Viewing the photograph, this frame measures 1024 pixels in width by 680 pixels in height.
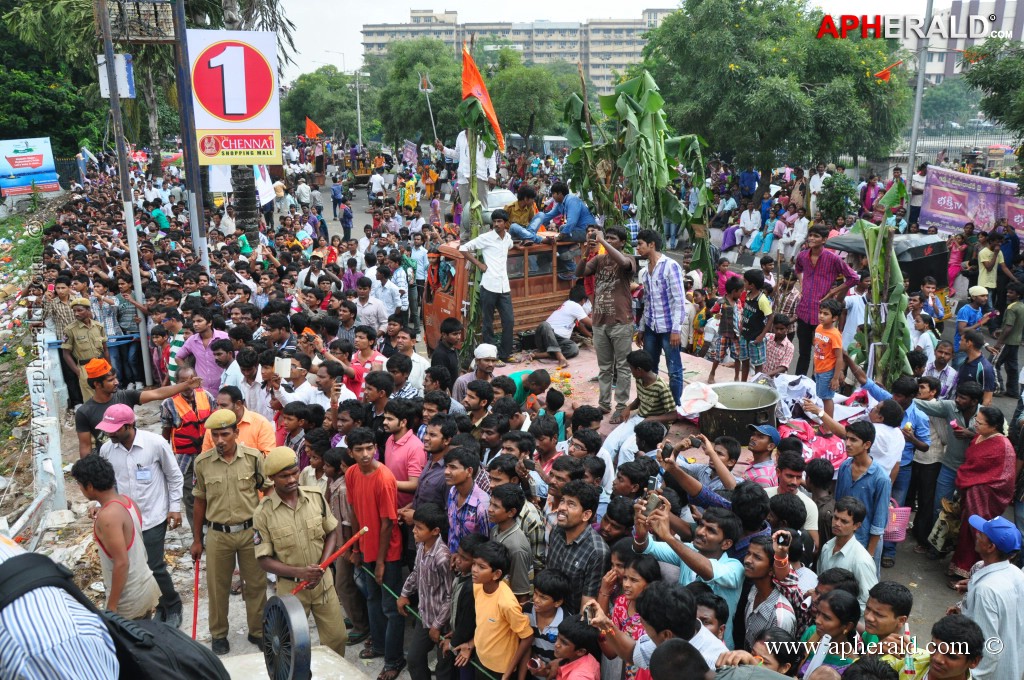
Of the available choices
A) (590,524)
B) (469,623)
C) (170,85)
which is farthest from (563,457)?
(170,85)

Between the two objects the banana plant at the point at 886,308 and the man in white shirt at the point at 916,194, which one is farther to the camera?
the man in white shirt at the point at 916,194

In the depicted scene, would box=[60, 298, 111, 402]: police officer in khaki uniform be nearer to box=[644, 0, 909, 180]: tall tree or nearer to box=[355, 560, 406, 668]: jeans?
box=[355, 560, 406, 668]: jeans

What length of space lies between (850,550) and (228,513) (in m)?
4.05

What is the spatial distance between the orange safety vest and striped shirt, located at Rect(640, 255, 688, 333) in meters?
4.02

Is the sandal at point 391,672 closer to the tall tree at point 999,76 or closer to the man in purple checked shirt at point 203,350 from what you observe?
the man in purple checked shirt at point 203,350

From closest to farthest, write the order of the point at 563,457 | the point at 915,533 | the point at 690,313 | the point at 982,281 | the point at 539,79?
the point at 563,457 < the point at 915,533 < the point at 690,313 < the point at 982,281 < the point at 539,79

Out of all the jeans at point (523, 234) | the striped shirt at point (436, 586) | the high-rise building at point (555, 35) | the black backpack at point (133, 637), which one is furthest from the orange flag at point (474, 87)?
the high-rise building at point (555, 35)

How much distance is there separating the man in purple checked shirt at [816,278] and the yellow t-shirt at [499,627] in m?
5.55

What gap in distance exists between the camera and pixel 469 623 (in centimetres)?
486

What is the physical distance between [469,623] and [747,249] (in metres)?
15.8

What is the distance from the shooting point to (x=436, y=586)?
5090mm

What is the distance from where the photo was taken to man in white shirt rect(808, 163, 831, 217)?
18.5m

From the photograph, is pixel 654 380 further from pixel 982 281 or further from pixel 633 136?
pixel 982 281

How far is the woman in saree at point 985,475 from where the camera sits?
6.30 metres
